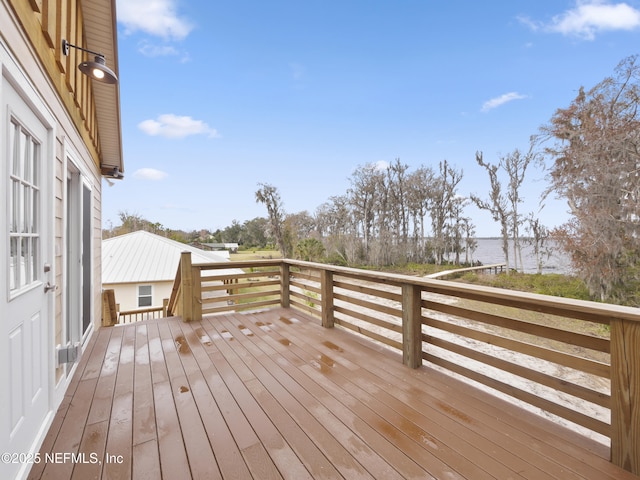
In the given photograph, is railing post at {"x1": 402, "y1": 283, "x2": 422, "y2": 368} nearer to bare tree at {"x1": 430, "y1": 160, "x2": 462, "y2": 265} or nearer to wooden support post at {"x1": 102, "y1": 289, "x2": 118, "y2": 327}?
wooden support post at {"x1": 102, "y1": 289, "x2": 118, "y2": 327}

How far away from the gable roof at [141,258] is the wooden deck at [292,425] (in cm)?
793

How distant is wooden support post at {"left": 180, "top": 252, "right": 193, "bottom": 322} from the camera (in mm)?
4141

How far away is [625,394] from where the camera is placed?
149cm

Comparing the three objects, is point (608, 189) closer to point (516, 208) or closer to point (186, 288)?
point (516, 208)

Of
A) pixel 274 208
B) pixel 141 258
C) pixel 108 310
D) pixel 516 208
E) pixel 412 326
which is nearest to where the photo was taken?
pixel 412 326

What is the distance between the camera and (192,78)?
33.0 feet

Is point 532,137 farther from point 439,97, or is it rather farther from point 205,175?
point 205,175

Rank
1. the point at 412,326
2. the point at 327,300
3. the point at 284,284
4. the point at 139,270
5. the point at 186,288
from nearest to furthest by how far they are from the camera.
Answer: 1. the point at 412,326
2. the point at 327,300
3. the point at 186,288
4. the point at 284,284
5. the point at 139,270

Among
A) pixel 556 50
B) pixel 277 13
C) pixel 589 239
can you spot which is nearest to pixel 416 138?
pixel 556 50

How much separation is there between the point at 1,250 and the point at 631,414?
9.50 ft

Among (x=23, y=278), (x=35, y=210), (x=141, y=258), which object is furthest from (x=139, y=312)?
(x=141, y=258)

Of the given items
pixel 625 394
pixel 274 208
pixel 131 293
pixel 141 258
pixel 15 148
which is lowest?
pixel 131 293

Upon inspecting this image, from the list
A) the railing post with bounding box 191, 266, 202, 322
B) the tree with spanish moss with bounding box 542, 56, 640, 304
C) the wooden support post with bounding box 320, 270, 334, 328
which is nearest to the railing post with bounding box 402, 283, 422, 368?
the wooden support post with bounding box 320, 270, 334, 328

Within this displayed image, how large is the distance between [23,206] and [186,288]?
2745 millimetres
